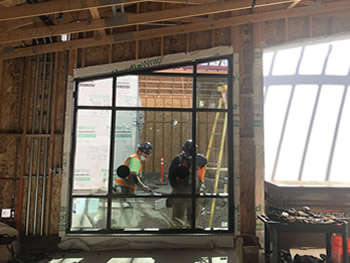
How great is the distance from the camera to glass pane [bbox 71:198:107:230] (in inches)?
177

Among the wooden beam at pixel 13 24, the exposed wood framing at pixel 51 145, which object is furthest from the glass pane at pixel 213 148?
the wooden beam at pixel 13 24

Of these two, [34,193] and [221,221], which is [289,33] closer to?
[221,221]

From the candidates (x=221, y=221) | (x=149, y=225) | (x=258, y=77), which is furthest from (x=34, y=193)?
(x=258, y=77)

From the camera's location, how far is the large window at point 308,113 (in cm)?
921

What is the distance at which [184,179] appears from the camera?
4664mm

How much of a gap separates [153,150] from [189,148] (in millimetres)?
698

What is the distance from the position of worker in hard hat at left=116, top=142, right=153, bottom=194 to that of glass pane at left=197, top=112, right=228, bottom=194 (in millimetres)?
1038

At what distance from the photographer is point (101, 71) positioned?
4.60 metres

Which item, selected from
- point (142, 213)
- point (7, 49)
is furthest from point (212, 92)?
point (7, 49)

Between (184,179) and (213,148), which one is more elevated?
(213,148)

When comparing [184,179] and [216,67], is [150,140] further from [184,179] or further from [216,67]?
[216,67]

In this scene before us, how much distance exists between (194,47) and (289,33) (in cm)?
193

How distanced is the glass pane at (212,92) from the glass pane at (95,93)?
175 cm

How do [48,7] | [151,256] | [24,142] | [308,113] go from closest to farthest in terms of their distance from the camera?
[48,7]
[151,256]
[24,142]
[308,113]
